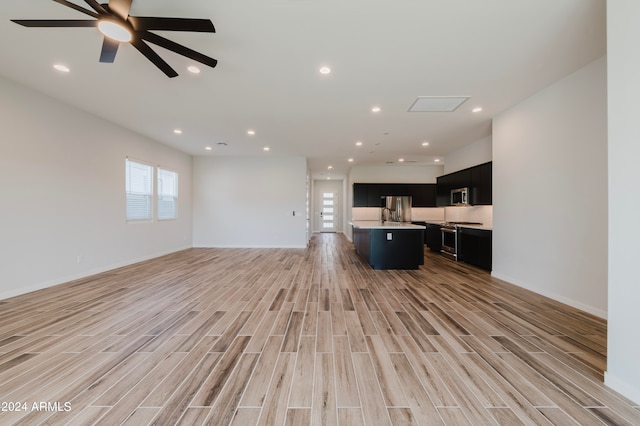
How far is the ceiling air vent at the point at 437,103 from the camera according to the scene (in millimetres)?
3670

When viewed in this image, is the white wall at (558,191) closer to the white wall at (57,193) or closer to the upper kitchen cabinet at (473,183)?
the upper kitchen cabinet at (473,183)

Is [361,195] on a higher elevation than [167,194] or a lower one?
higher

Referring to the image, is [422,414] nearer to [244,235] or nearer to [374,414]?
[374,414]

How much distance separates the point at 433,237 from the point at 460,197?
1701mm

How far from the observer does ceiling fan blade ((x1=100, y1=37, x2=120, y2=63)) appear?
217 centimetres

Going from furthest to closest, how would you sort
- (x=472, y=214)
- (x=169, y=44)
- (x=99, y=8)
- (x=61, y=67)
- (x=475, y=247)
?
(x=472, y=214) → (x=475, y=247) → (x=61, y=67) → (x=169, y=44) → (x=99, y=8)

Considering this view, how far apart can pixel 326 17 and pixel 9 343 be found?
406 centimetres

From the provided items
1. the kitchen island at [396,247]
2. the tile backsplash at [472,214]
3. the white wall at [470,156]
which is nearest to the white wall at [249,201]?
the kitchen island at [396,247]

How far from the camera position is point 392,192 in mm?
8859

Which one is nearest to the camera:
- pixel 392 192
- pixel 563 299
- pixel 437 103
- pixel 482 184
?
pixel 563 299

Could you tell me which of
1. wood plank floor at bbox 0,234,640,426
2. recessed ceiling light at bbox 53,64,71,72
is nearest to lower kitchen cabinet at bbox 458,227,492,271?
wood plank floor at bbox 0,234,640,426

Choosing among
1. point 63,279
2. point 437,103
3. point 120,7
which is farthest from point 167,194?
point 437,103
